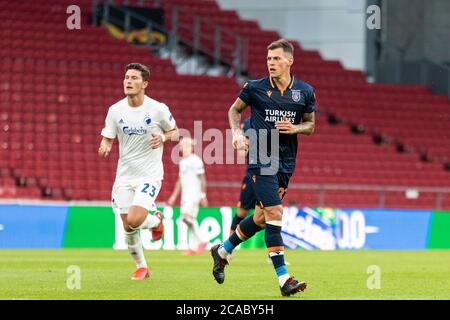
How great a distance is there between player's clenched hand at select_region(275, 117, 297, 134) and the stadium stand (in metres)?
13.1

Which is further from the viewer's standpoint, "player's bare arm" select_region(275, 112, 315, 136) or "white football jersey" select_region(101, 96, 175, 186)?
"white football jersey" select_region(101, 96, 175, 186)

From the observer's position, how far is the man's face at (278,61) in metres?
10.3

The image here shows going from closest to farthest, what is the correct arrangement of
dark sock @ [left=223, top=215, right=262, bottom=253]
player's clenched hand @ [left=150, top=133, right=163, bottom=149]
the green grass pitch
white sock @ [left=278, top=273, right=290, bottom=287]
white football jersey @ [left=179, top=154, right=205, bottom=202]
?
white sock @ [left=278, top=273, right=290, bottom=287]
the green grass pitch
dark sock @ [left=223, top=215, right=262, bottom=253]
player's clenched hand @ [left=150, top=133, right=163, bottom=149]
white football jersey @ [left=179, top=154, right=205, bottom=202]

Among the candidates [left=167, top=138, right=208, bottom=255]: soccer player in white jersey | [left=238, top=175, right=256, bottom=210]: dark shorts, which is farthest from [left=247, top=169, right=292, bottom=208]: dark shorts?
[left=167, top=138, right=208, bottom=255]: soccer player in white jersey

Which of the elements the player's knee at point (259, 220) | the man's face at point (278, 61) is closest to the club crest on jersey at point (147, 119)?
the player's knee at point (259, 220)

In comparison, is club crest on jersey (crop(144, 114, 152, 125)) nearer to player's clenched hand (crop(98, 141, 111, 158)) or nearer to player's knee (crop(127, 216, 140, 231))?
player's clenched hand (crop(98, 141, 111, 158))

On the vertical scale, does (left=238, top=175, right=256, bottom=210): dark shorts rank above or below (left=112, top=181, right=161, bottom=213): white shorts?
below

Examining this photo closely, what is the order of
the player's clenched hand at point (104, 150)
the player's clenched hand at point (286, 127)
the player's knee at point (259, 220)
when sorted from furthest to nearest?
the player's clenched hand at point (104, 150)
the player's knee at point (259, 220)
the player's clenched hand at point (286, 127)

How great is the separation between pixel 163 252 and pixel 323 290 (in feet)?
28.9

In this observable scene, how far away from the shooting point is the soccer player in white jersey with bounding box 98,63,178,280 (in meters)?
11.6

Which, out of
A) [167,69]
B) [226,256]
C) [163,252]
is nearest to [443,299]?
[226,256]

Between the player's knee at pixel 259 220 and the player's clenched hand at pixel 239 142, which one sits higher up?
the player's clenched hand at pixel 239 142

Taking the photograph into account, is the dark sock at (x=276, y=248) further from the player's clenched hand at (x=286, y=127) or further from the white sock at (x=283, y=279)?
the player's clenched hand at (x=286, y=127)
